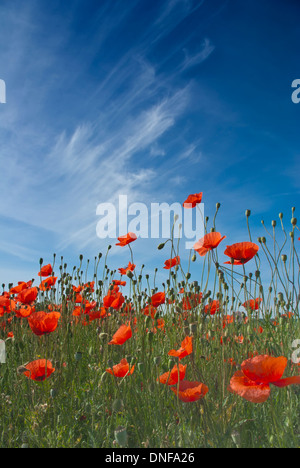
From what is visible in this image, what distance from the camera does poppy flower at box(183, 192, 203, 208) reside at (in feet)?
9.18

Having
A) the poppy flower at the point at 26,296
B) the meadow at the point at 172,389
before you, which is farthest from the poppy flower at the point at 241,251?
the poppy flower at the point at 26,296

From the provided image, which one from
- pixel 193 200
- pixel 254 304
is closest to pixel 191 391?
pixel 193 200

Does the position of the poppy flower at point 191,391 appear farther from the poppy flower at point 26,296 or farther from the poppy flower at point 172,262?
the poppy flower at point 26,296

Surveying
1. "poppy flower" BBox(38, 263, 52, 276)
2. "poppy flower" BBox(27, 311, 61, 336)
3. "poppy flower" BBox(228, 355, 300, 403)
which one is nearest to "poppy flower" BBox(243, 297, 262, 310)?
"poppy flower" BBox(228, 355, 300, 403)

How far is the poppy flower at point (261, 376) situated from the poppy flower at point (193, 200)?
1425 mm

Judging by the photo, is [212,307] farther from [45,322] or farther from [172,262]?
[45,322]

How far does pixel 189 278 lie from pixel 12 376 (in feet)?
5.33

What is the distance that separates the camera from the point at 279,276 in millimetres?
2953

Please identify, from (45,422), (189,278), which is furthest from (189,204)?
(45,422)

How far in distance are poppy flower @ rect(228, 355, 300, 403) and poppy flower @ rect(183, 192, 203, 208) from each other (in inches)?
56.1

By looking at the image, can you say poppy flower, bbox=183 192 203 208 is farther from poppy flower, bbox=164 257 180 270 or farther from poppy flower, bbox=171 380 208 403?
poppy flower, bbox=171 380 208 403

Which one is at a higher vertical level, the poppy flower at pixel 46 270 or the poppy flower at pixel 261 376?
the poppy flower at pixel 46 270

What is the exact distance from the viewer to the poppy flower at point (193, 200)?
280 cm
